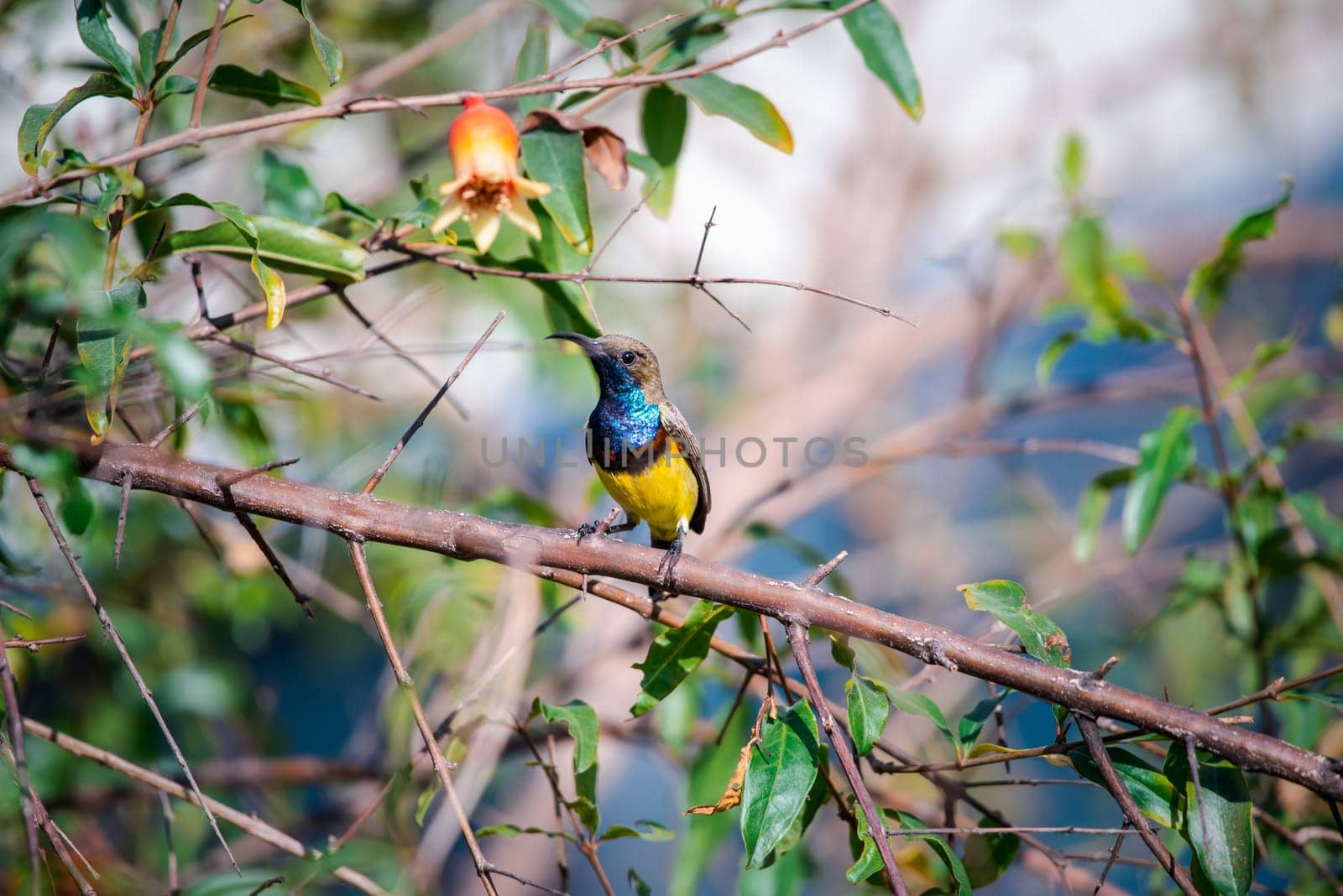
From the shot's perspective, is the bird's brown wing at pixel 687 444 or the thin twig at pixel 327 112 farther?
the bird's brown wing at pixel 687 444

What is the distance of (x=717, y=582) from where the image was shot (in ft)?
6.35

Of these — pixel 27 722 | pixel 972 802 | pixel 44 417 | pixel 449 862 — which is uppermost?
pixel 44 417

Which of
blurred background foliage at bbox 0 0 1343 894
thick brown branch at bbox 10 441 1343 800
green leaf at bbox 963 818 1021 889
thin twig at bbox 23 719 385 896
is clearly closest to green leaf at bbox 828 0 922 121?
blurred background foliage at bbox 0 0 1343 894

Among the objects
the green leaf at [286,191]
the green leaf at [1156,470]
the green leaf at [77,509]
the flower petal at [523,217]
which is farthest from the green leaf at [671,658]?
the green leaf at [1156,470]

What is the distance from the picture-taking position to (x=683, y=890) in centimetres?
294

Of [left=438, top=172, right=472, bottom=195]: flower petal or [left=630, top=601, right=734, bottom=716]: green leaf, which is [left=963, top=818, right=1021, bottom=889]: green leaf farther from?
[left=438, top=172, right=472, bottom=195]: flower petal

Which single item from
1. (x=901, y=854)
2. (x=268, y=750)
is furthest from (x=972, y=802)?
(x=268, y=750)

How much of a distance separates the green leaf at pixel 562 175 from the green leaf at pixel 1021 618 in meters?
1.16

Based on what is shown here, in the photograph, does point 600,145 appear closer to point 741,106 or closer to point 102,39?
point 741,106

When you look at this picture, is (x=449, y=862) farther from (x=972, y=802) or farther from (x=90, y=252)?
(x=90, y=252)

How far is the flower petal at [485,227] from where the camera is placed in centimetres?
219

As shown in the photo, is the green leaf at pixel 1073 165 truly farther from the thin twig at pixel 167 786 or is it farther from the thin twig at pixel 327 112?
the thin twig at pixel 167 786

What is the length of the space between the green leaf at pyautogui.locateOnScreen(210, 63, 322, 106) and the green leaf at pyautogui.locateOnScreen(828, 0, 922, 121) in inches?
51.0

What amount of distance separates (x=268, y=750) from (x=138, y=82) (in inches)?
125
